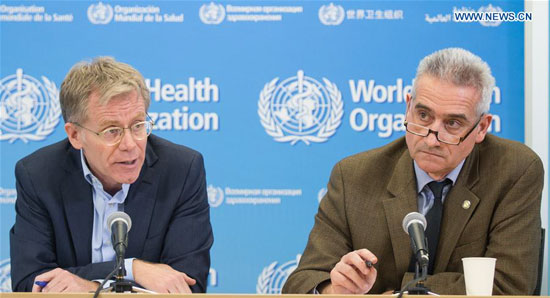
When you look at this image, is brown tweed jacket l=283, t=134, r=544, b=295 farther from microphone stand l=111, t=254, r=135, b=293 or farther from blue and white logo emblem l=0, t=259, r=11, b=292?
blue and white logo emblem l=0, t=259, r=11, b=292

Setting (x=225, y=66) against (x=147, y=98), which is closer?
(x=147, y=98)

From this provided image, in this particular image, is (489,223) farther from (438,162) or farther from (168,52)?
(168,52)

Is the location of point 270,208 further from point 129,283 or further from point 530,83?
point 129,283

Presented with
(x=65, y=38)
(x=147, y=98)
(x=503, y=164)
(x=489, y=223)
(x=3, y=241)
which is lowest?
(x=3, y=241)

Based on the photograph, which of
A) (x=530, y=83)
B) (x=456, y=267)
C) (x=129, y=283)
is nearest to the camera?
(x=129, y=283)

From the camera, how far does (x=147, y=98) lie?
12.3ft

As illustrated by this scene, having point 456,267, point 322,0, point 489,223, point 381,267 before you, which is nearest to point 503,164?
point 489,223

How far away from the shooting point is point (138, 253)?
371cm

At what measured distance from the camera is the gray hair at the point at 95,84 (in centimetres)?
363

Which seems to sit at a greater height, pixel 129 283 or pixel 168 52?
pixel 168 52

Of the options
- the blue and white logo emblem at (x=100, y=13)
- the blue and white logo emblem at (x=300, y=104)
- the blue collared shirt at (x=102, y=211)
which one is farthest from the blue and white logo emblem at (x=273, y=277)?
the blue and white logo emblem at (x=100, y=13)

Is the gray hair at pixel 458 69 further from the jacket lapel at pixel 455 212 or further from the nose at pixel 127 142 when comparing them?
the nose at pixel 127 142

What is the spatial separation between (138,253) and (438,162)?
1.50m

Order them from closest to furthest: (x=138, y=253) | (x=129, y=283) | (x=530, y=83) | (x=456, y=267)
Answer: (x=129, y=283), (x=456, y=267), (x=138, y=253), (x=530, y=83)
